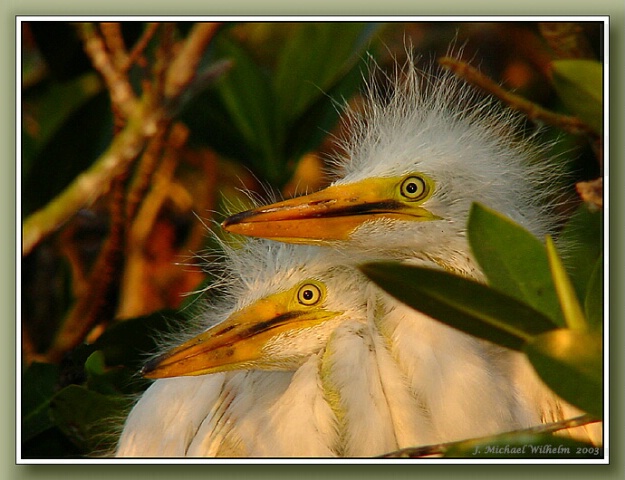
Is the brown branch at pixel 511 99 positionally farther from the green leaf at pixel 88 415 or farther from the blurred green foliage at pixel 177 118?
the green leaf at pixel 88 415

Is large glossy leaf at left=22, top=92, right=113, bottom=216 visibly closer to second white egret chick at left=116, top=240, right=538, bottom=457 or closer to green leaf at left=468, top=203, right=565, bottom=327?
second white egret chick at left=116, top=240, right=538, bottom=457

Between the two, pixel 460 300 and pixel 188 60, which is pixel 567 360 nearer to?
pixel 460 300

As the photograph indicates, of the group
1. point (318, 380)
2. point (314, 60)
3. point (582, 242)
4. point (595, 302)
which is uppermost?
point (314, 60)

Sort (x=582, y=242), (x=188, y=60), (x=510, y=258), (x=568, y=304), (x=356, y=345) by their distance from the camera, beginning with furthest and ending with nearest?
1. (x=188, y=60)
2. (x=582, y=242)
3. (x=356, y=345)
4. (x=510, y=258)
5. (x=568, y=304)

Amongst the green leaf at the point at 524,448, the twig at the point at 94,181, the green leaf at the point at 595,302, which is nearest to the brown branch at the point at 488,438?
the green leaf at the point at 524,448

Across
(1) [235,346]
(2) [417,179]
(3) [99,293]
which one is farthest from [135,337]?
(2) [417,179]

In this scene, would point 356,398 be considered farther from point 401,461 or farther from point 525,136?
point 525,136
